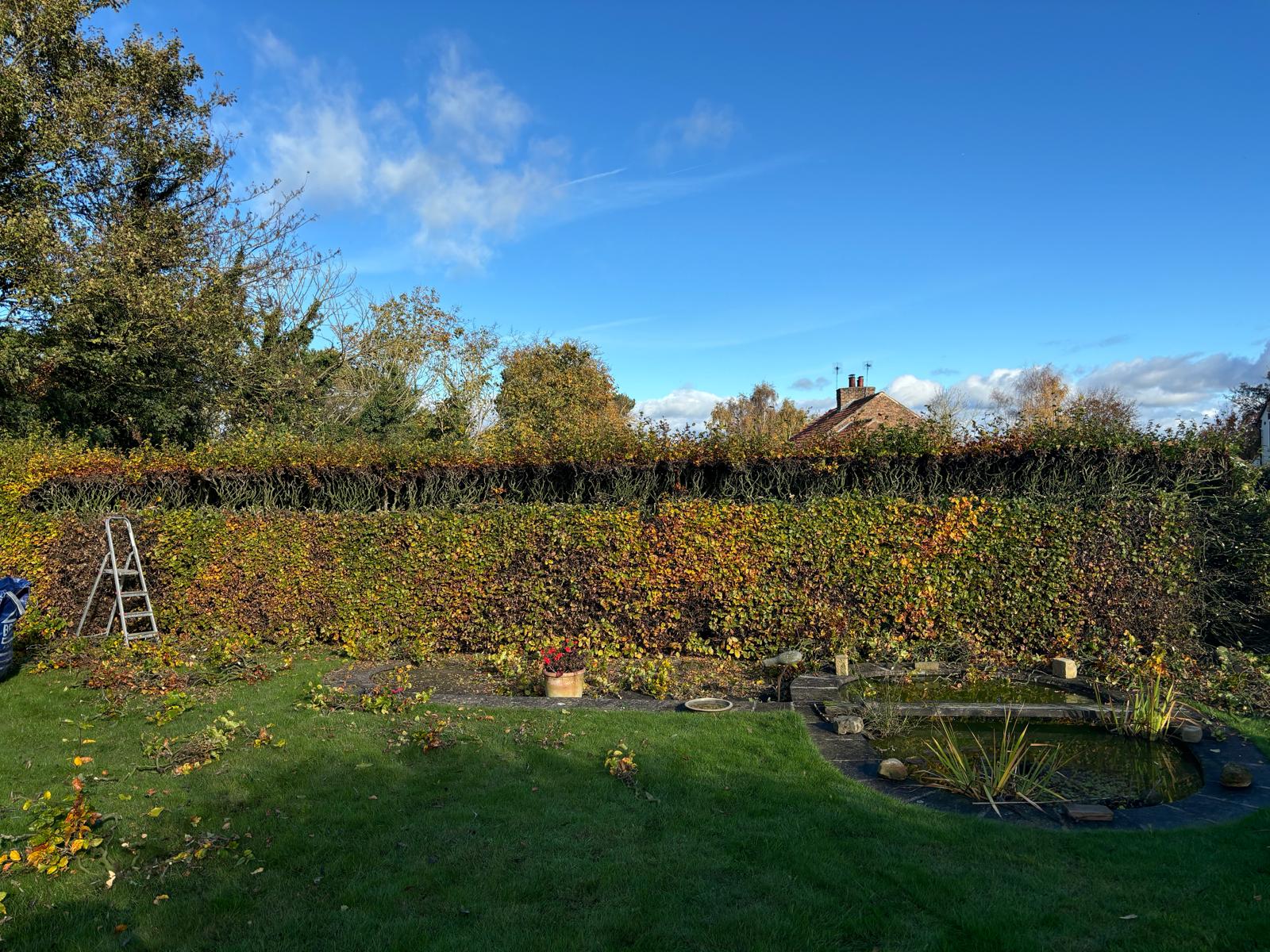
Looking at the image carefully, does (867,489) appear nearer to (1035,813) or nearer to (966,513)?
(966,513)

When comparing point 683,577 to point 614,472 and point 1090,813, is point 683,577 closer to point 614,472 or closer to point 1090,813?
point 614,472

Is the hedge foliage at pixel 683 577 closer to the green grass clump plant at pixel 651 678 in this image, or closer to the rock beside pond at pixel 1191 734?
the green grass clump plant at pixel 651 678

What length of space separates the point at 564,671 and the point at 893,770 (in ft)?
10.9

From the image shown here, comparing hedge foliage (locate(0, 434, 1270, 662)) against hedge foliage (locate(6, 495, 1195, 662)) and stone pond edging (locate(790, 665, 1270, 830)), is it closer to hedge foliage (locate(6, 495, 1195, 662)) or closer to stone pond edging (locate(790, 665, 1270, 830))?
hedge foliage (locate(6, 495, 1195, 662))

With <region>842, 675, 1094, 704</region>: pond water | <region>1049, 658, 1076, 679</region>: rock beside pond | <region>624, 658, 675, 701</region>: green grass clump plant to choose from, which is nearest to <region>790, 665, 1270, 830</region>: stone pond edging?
<region>842, 675, 1094, 704</region>: pond water

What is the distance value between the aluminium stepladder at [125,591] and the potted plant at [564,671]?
519cm

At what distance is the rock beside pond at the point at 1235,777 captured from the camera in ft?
15.0

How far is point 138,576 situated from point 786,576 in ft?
26.9

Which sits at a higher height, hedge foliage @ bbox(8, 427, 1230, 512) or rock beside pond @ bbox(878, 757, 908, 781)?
hedge foliage @ bbox(8, 427, 1230, 512)

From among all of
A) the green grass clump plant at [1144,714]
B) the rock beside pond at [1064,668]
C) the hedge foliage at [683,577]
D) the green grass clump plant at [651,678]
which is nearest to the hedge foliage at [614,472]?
the hedge foliage at [683,577]

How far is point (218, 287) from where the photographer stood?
49.8ft

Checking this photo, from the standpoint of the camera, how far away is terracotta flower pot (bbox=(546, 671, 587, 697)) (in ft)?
23.0

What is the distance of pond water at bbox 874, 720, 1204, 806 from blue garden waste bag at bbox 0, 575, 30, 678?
28.0 feet

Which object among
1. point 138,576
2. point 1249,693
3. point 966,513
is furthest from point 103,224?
point 1249,693
